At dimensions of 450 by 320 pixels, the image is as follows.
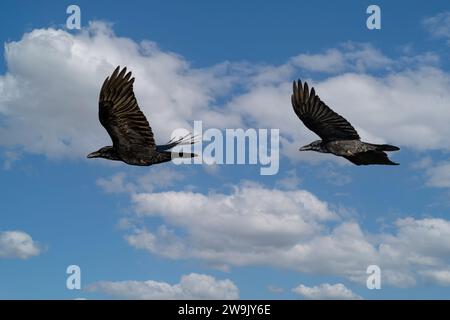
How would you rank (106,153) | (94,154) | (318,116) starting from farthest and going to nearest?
(94,154) < (106,153) < (318,116)

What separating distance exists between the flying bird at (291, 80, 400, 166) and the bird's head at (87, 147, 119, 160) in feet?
22.7

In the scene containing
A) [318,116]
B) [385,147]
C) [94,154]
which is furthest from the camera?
[94,154]

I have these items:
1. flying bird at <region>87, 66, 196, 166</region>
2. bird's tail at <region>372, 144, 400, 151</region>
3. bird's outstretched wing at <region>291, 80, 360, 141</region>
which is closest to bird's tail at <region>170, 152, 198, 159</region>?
flying bird at <region>87, 66, 196, 166</region>

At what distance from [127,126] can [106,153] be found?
197cm

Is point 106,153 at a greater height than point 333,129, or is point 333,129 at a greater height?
point 333,129

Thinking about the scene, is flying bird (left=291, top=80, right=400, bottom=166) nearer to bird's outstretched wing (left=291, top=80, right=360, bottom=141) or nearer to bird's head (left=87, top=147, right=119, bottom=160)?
bird's outstretched wing (left=291, top=80, right=360, bottom=141)

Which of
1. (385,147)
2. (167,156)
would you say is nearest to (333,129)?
(385,147)

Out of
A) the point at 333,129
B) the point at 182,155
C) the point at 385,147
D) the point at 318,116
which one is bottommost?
the point at 182,155

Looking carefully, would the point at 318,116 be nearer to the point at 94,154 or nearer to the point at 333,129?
the point at 333,129

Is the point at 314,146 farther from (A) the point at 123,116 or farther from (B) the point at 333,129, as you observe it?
(A) the point at 123,116

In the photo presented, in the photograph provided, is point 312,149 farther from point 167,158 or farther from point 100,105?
point 100,105

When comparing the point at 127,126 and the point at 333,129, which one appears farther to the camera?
the point at 333,129

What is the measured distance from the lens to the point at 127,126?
22.4 m
